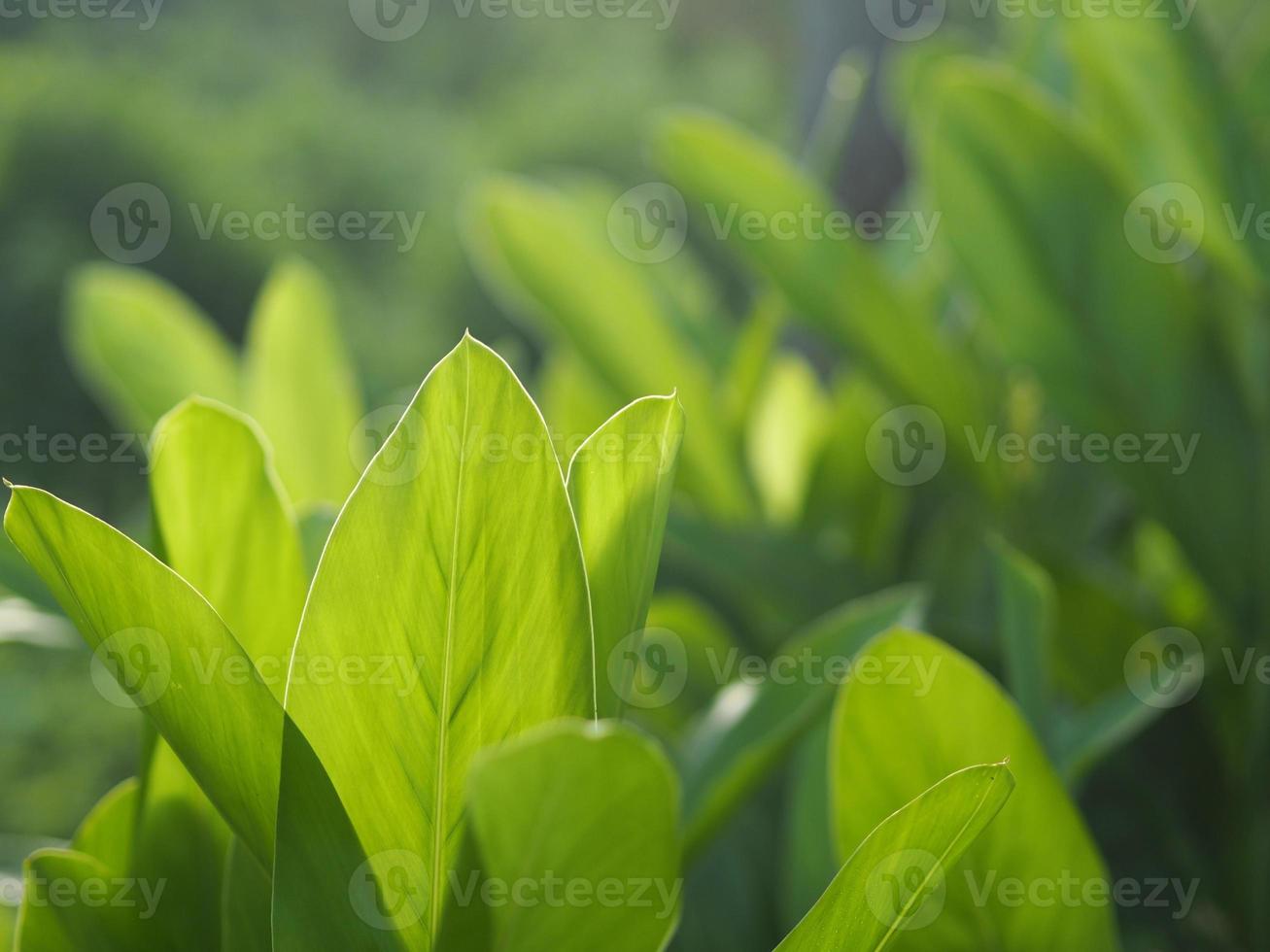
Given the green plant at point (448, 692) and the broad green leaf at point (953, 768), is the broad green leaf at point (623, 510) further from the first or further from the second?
the broad green leaf at point (953, 768)

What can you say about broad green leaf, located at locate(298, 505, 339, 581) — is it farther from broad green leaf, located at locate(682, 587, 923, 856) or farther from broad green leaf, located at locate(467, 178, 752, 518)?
broad green leaf, located at locate(467, 178, 752, 518)

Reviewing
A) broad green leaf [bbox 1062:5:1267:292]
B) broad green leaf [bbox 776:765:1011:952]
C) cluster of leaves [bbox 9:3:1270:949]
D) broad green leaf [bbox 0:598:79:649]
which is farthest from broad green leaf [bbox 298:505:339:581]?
broad green leaf [bbox 1062:5:1267:292]

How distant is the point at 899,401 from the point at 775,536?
0.14 metres

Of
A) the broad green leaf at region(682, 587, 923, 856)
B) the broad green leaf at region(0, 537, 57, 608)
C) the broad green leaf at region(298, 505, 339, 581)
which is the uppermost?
the broad green leaf at region(298, 505, 339, 581)

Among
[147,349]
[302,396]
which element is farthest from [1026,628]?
[147,349]

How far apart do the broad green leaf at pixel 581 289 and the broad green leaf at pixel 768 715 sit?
0.34m

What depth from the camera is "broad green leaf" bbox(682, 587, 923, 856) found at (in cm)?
47

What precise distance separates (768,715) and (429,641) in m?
0.21

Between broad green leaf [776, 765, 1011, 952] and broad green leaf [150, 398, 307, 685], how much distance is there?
0.19 m

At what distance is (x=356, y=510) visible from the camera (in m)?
0.32

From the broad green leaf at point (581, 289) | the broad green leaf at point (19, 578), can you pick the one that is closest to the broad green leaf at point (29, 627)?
the broad green leaf at point (19, 578)

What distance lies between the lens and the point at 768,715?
19.9 inches

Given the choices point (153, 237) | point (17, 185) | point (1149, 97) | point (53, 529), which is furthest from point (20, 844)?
point (17, 185)

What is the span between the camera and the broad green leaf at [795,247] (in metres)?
0.80
